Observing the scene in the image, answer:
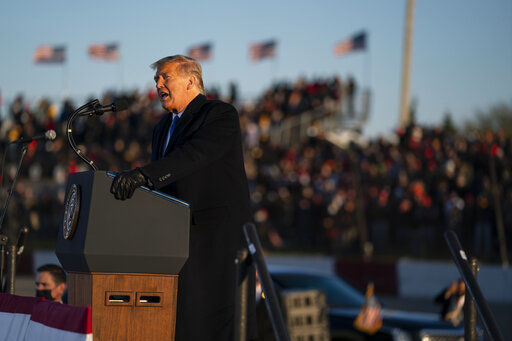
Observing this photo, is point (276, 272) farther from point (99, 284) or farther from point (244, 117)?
point (244, 117)

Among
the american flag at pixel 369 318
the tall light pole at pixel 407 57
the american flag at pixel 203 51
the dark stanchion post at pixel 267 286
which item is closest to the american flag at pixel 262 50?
the american flag at pixel 203 51

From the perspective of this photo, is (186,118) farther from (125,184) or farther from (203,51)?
(203,51)

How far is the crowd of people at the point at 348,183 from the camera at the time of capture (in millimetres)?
18359

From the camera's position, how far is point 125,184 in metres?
3.61

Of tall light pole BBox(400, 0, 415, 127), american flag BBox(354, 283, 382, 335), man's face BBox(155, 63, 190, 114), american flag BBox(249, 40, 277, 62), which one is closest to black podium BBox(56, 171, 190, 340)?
man's face BBox(155, 63, 190, 114)

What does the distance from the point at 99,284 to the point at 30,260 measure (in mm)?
17962

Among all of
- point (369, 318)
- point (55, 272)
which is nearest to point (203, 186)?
point (55, 272)

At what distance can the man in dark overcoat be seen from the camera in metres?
3.96

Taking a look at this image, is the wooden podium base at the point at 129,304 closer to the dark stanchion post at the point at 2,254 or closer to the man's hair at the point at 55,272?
the dark stanchion post at the point at 2,254

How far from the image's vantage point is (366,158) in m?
21.9

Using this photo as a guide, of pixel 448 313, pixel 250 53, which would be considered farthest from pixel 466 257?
pixel 250 53

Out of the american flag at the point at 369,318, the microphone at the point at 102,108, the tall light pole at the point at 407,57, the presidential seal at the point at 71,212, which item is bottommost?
the american flag at the point at 369,318

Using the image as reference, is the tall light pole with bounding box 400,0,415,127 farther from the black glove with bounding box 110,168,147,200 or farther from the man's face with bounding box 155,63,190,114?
the black glove with bounding box 110,168,147,200

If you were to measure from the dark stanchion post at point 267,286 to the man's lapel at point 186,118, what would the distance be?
1.87 ft
